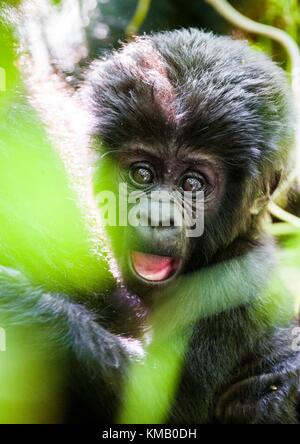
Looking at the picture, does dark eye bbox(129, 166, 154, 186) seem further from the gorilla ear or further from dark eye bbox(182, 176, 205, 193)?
the gorilla ear

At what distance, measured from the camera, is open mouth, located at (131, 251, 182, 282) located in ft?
5.53

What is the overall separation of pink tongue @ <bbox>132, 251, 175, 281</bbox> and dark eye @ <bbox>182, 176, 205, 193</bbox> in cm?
19

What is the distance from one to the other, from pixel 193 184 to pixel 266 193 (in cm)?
21

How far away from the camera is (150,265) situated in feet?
5.57

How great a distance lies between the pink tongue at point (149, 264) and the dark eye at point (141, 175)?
0.62 feet

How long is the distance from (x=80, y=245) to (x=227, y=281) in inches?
15.9

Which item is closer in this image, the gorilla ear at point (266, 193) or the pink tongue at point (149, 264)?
the pink tongue at point (149, 264)

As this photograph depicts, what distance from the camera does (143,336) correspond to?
5.89 ft

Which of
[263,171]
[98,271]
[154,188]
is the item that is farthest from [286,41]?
[98,271]

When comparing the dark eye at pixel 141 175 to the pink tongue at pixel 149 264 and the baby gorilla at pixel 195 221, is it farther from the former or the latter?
the pink tongue at pixel 149 264

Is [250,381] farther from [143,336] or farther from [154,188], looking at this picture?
[154,188]

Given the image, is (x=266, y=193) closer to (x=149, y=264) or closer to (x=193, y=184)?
(x=193, y=184)

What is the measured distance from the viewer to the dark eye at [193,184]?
5.78ft

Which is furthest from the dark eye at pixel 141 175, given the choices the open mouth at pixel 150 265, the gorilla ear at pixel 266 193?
the gorilla ear at pixel 266 193
